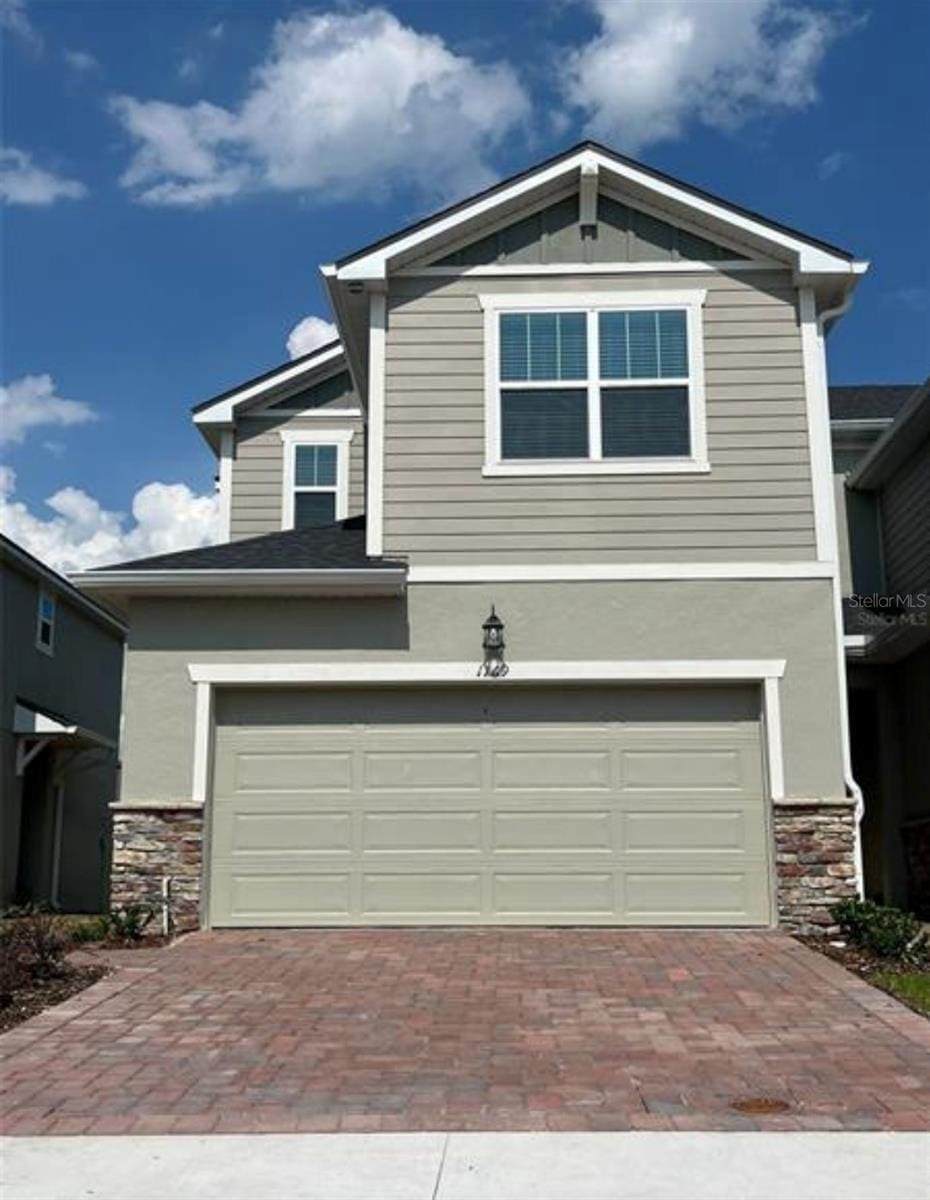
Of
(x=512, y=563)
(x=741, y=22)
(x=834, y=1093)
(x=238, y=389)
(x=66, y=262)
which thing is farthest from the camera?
(x=238, y=389)

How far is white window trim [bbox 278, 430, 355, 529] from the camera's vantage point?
16.5 metres

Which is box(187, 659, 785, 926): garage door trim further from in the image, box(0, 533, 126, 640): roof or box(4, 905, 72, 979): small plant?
box(0, 533, 126, 640): roof

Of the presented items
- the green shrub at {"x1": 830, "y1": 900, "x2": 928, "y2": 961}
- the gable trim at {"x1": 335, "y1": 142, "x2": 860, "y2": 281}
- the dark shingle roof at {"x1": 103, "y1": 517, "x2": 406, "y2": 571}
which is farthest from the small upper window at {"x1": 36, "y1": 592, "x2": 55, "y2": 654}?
the green shrub at {"x1": 830, "y1": 900, "x2": 928, "y2": 961}

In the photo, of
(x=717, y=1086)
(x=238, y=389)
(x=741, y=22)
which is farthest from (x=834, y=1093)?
(x=238, y=389)

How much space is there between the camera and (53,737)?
16391mm

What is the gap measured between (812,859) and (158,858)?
5.87 metres

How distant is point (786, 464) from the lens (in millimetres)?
11398

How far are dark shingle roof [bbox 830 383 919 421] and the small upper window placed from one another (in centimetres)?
1148

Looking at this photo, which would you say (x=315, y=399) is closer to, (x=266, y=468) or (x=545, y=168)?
(x=266, y=468)

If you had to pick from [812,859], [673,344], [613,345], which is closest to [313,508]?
[613,345]

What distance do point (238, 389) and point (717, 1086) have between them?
41.9 feet

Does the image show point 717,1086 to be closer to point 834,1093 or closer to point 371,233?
point 834,1093

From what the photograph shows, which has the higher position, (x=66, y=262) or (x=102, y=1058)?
(x=66, y=262)

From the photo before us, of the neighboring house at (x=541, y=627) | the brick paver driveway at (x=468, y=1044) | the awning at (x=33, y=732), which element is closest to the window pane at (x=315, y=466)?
the awning at (x=33, y=732)
